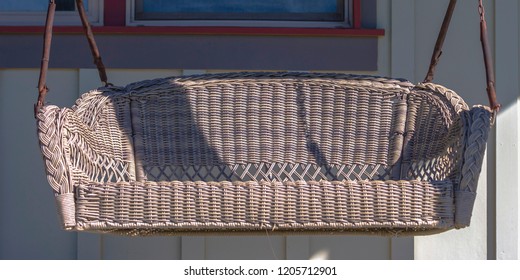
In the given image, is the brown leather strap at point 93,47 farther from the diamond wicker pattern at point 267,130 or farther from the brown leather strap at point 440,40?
the brown leather strap at point 440,40

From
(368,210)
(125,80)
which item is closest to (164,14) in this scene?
(125,80)

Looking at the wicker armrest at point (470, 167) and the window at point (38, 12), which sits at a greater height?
the window at point (38, 12)

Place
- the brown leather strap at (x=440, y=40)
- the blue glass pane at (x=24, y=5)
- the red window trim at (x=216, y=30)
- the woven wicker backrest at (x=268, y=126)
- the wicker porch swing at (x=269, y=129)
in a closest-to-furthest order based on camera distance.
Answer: the wicker porch swing at (x=269, y=129)
the brown leather strap at (x=440, y=40)
the woven wicker backrest at (x=268, y=126)
the red window trim at (x=216, y=30)
the blue glass pane at (x=24, y=5)

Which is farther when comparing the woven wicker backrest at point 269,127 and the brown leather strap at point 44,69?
the woven wicker backrest at point 269,127

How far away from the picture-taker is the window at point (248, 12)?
3654mm

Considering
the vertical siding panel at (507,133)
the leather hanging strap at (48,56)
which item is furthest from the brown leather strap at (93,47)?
the vertical siding panel at (507,133)

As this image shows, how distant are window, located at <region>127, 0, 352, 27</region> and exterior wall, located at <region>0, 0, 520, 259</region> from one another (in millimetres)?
155

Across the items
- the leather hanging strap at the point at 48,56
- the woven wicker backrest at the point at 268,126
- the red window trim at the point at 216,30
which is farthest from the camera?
the red window trim at the point at 216,30

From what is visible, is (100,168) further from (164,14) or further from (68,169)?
(164,14)

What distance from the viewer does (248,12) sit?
3.67 meters

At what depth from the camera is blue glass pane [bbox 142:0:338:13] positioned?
3.67 meters

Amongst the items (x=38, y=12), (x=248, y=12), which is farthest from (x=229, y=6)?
(x=38, y=12)

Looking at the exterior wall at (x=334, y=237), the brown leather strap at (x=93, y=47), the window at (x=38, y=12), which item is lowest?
the exterior wall at (x=334, y=237)

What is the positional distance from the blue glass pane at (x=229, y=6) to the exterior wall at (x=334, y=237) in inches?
8.8
